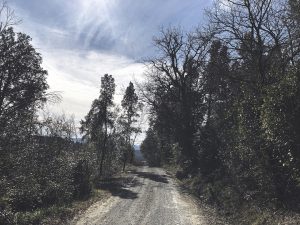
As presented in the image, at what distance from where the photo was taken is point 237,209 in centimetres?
1997

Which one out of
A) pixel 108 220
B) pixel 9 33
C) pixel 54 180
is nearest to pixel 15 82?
pixel 9 33

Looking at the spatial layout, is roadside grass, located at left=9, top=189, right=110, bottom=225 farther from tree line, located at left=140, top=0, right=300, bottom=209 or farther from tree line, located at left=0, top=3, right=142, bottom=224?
tree line, located at left=140, top=0, right=300, bottom=209

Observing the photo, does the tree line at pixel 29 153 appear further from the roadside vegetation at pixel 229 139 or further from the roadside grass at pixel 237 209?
the roadside grass at pixel 237 209

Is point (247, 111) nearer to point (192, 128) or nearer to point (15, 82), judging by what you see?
point (15, 82)

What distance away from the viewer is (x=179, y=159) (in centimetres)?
5300

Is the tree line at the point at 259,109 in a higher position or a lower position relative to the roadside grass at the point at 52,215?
higher

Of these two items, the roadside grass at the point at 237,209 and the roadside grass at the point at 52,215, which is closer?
the roadside grass at the point at 52,215

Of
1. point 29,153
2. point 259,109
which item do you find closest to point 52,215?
point 29,153

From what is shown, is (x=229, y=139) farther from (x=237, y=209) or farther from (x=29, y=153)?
(x=29, y=153)

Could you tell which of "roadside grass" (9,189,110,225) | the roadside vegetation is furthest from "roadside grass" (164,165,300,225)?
"roadside grass" (9,189,110,225)

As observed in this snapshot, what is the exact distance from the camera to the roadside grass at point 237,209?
15.7 m

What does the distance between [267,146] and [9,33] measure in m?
18.7

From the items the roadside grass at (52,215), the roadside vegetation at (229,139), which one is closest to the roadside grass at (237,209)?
the roadside vegetation at (229,139)

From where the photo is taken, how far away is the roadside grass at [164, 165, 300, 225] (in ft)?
51.4
